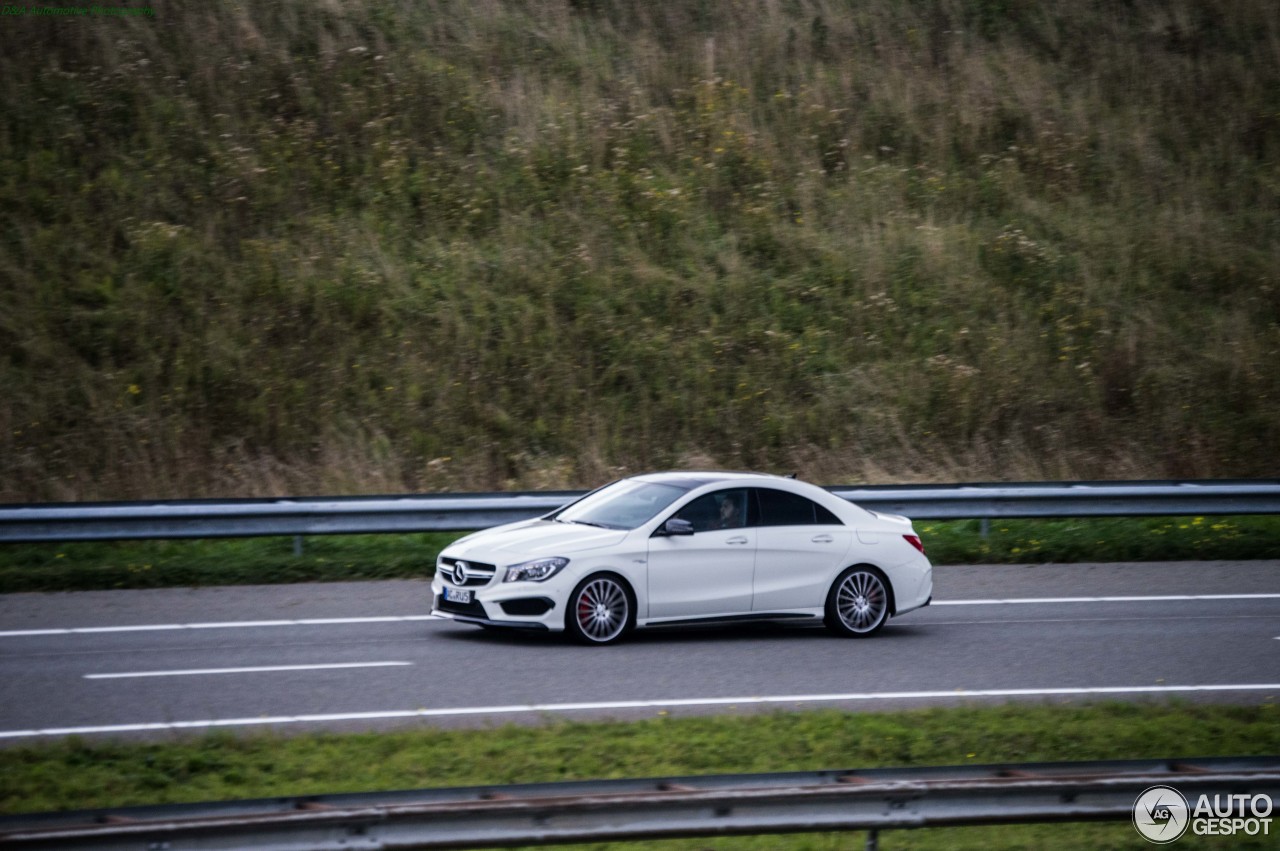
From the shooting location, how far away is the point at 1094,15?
97.8 ft

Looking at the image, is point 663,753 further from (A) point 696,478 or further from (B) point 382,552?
(B) point 382,552

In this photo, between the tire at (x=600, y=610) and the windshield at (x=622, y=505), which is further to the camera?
the windshield at (x=622, y=505)

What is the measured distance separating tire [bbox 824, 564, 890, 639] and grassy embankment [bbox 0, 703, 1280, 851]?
2.75m

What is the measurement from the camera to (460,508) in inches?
572

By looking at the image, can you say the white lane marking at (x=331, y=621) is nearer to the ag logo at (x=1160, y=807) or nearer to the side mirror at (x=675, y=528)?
the side mirror at (x=675, y=528)

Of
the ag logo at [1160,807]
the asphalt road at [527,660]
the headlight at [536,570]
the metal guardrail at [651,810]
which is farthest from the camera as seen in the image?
the headlight at [536,570]

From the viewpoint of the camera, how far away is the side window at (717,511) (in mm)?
11398

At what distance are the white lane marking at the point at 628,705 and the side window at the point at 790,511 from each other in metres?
2.36

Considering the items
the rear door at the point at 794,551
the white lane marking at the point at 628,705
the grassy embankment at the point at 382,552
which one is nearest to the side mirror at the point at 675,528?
the rear door at the point at 794,551

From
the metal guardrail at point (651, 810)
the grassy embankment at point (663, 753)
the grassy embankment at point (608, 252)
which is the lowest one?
the grassy embankment at point (663, 753)

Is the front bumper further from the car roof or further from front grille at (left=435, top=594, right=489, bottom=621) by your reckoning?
the car roof

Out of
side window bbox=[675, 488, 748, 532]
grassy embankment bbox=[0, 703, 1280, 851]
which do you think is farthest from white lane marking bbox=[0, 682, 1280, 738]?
side window bbox=[675, 488, 748, 532]

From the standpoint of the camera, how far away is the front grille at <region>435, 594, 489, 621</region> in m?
10.9

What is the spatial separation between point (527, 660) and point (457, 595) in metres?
0.94
